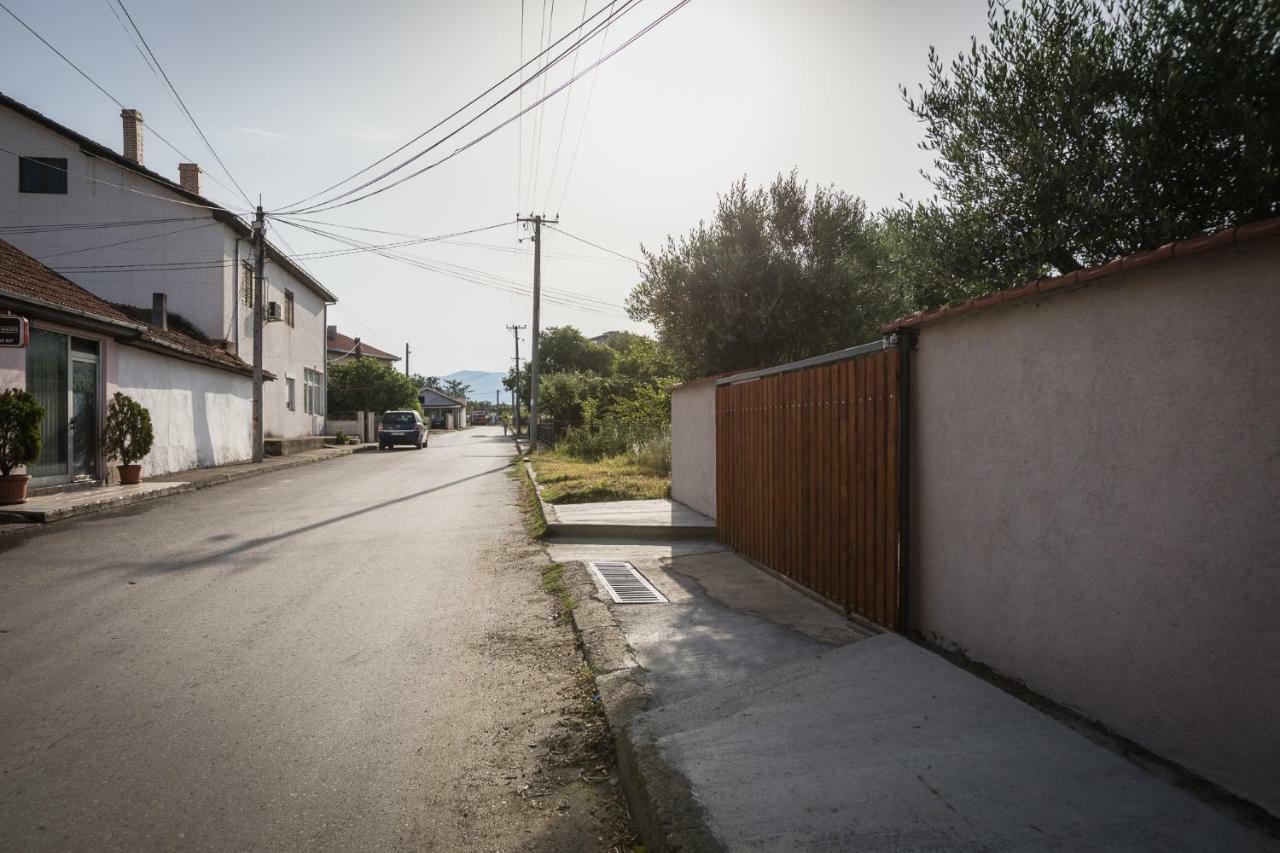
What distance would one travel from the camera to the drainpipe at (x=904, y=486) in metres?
4.57

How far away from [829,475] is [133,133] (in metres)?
29.3

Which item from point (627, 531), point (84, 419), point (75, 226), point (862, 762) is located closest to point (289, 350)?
point (75, 226)

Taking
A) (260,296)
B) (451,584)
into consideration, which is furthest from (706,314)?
(260,296)

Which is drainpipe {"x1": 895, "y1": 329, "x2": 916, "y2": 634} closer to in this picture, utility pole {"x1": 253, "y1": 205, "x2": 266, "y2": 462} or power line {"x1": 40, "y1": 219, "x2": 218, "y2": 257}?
utility pole {"x1": 253, "y1": 205, "x2": 266, "y2": 462}

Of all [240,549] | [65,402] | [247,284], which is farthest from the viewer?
[247,284]

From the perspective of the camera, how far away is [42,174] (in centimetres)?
2269

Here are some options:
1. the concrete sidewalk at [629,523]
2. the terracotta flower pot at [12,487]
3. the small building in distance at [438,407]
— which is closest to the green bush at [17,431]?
the terracotta flower pot at [12,487]

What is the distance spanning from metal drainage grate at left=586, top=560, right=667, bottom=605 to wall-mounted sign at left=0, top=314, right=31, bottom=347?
366 inches

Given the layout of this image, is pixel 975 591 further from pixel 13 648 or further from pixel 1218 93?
pixel 13 648

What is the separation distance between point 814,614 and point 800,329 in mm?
7994

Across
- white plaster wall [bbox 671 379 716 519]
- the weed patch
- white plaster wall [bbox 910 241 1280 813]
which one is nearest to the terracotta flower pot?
the weed patch

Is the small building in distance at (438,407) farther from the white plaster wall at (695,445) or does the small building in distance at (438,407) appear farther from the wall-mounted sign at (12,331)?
the white plaster wall at (695,445)

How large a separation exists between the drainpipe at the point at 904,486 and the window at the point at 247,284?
2559 centimetres

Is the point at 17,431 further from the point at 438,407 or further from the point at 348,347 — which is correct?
the point at 438,407
